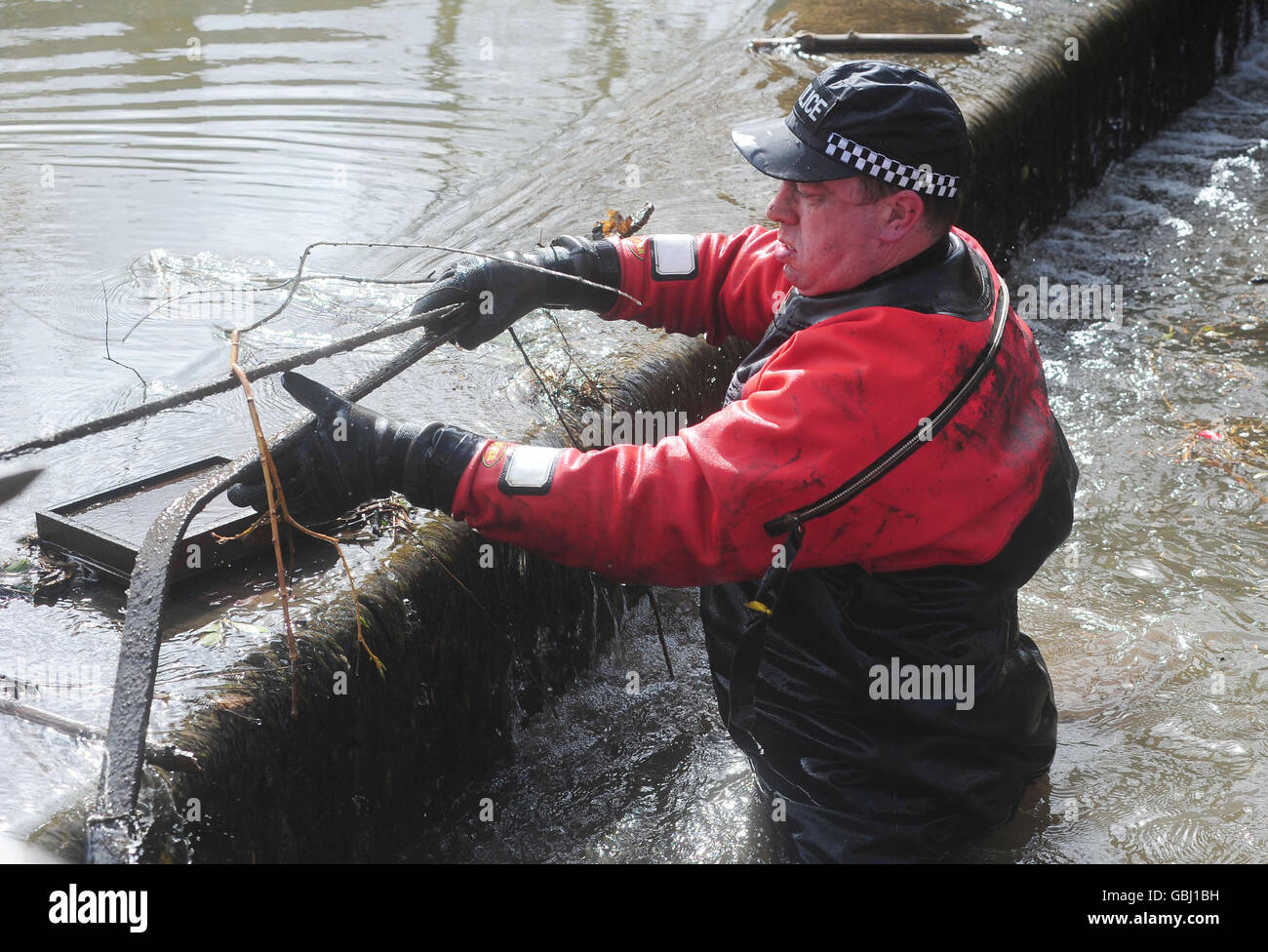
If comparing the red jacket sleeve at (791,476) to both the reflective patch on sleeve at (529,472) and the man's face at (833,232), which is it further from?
the man's face at (833,232)

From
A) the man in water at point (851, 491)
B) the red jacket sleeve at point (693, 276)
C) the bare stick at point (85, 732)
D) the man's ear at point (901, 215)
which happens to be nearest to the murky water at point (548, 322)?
the bare stick at point (85, 732)

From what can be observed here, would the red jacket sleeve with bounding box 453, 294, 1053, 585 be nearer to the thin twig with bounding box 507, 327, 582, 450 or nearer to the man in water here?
the man in water

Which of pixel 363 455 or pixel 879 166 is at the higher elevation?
pixel 879 166

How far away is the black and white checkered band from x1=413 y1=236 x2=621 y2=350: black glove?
95 centimetres

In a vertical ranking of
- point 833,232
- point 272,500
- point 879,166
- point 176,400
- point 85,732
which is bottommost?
point 85,732

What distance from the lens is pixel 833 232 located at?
2.62 meters

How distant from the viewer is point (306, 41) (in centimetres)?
795

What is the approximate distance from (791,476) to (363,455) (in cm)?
86

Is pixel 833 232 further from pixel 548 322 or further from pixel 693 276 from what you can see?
pixel 548 322

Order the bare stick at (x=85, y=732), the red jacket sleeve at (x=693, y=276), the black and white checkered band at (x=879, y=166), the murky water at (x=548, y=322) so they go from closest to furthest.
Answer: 1. the bare stick at (x=85, y=732)
2. the black and white checkered band at (x=879, y=166)
3. the murky water at (x=548, y=322)
4. the red jacket sleeve at (x=693, y=276)

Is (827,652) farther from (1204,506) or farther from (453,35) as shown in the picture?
(453,35)

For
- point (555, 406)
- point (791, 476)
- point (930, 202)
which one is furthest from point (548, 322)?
point (791, 476)

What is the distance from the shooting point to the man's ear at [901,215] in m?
2.56

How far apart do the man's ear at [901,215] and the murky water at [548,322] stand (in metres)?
1.45
